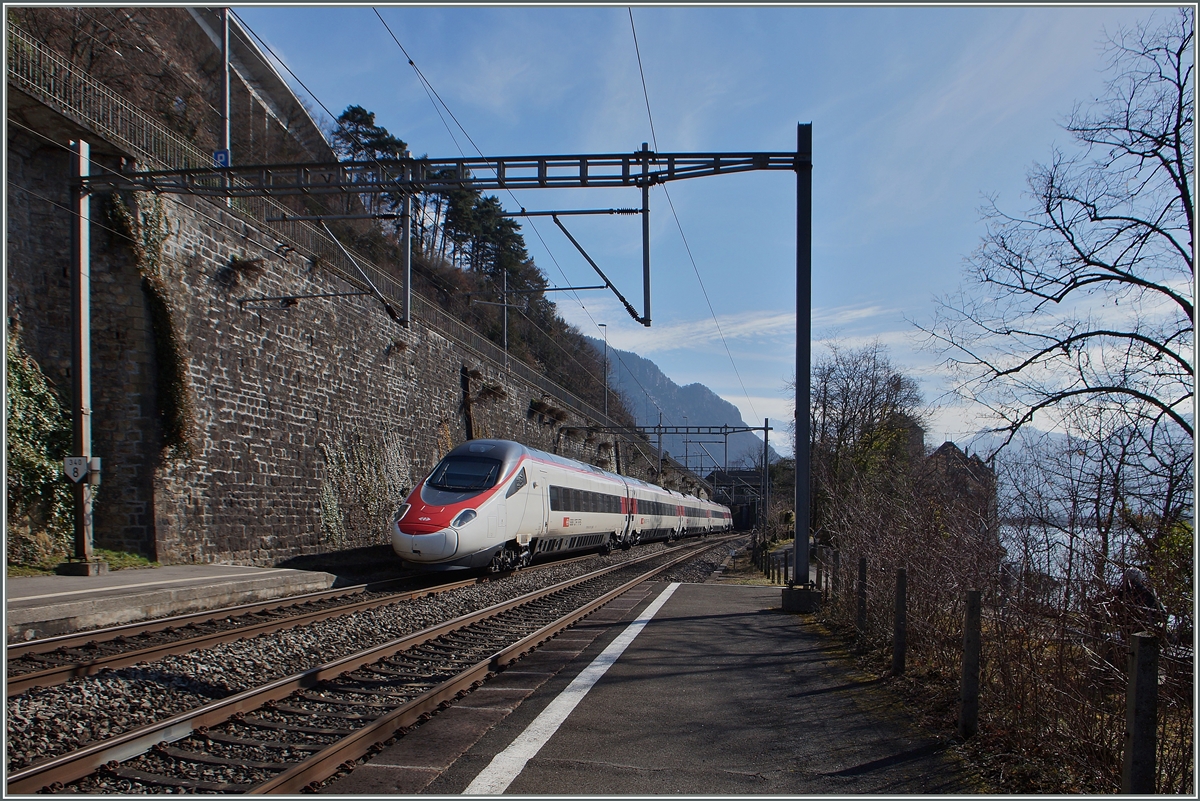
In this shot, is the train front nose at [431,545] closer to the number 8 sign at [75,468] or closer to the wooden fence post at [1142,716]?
the number 8 sign at [75,468]

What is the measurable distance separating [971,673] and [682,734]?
1.92 metres

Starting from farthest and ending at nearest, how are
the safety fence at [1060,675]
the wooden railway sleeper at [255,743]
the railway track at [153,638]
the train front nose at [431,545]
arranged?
the train front nose at [431,545] < the railway track at [153,638] < the wooden railway sleeper at [255,743] < the safety fence at [1060,675]

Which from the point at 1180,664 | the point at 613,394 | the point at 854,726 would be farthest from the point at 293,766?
the point at 613,394

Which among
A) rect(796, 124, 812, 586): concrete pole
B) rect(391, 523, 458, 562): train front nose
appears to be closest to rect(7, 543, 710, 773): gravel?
rect(391, 523, 458, 562): train front nose

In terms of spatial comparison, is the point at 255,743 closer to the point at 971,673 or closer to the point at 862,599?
the point at 971,673

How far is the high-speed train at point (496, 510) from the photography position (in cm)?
1449

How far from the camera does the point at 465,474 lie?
52.6 ft

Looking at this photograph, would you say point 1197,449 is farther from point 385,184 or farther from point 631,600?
point 385,184

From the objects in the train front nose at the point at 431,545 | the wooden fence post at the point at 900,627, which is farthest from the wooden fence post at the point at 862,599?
the train front nose at the point at 431,545

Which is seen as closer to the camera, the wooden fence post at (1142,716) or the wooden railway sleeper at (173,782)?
Result: the wooden fence post at (1142,716)

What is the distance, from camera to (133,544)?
14375mm

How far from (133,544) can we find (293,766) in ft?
40.3

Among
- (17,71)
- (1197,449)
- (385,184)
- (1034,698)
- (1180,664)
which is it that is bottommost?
(1034,698)

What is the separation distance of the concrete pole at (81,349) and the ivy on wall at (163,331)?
69.5 inches
